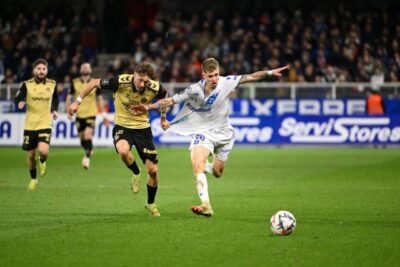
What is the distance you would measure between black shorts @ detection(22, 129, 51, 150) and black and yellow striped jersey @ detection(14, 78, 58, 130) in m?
0.08

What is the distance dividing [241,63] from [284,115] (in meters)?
4.28

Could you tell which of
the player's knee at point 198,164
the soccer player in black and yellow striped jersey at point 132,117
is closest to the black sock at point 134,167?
the soccer player in black and yellow striped jersey at point 132,117

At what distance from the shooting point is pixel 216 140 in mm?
12453

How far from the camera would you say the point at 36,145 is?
54.5ft

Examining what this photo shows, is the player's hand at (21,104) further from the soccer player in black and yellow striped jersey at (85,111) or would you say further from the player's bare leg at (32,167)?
the soccer player in black and yellow striped jersey at (85,111)

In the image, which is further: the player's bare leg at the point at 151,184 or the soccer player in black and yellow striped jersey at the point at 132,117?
the soccer player in black and yellow striped jersey at the point at 132,117

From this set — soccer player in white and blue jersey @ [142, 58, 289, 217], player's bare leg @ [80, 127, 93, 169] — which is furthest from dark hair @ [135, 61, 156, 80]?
player's bare leg @ [80, 127, 93, 169]

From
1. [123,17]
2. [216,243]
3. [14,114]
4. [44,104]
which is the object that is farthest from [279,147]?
[216,243]

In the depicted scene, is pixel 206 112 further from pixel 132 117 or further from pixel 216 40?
pixel 216 40

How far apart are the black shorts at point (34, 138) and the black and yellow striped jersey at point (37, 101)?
83mm

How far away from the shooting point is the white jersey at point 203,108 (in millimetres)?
12242

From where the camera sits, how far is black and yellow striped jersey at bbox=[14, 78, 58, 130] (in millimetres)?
16641

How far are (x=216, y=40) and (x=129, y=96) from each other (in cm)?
2060

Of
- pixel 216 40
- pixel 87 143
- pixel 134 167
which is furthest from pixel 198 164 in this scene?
pixel 216 40
